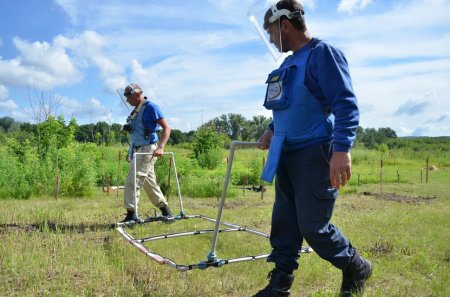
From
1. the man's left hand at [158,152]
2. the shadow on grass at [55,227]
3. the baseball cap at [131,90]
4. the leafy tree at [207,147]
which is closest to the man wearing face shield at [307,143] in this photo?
the man's left hand at [158,152]

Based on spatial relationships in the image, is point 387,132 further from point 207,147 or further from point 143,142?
point 143,142

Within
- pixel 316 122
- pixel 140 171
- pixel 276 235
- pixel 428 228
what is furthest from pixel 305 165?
pixel 428 228

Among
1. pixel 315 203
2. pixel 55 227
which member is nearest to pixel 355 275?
pixel 315 203

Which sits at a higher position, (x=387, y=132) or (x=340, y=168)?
(x=387, y=132)

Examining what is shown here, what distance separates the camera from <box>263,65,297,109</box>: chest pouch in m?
3.23

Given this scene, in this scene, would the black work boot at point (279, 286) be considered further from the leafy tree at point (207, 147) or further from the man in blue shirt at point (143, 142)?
the leafy tree at point (207, 147)

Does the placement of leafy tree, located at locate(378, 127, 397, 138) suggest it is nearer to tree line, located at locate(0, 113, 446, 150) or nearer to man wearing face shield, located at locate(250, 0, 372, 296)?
tree line, located at locate(0, 113, 446, 150)

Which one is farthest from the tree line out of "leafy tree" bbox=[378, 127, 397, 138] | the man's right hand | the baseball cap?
the man's right hand

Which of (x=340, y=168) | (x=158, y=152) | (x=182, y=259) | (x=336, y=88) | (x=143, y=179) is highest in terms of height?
(x=336, y=88)

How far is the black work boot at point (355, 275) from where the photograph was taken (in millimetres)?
3282

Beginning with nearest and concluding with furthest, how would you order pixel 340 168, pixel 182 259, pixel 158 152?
pixel 340 168 → pixel 182 259 → pixel 158 152

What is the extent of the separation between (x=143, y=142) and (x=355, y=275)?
180 inches

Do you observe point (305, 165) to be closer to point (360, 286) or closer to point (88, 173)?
point (360, 286)

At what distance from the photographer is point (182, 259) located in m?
4.94
